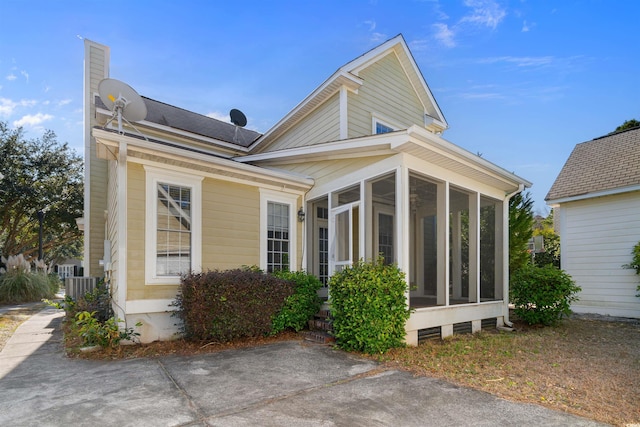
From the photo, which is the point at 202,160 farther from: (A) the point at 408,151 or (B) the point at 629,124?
(B) the point at 629,124

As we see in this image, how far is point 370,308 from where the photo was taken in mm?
5285

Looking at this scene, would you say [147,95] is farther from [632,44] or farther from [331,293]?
[632,44]

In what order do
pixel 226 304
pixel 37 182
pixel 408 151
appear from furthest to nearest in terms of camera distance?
pixel 37 182 → pixel 408 151 → pixel 226 304

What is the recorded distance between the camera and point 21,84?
38.4ft

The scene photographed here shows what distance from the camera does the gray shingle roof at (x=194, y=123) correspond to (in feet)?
35.0

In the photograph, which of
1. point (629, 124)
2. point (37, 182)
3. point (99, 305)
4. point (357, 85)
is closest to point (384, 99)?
point (357, 85)

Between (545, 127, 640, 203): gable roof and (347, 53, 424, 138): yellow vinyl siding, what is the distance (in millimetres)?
4752

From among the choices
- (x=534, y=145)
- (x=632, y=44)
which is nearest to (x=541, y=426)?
(x=632, y=44)

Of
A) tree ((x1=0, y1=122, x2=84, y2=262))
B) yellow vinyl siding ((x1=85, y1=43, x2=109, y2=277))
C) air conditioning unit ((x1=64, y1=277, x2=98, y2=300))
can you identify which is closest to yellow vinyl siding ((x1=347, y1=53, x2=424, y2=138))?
yellow vinyl siding ((x1=85, y1=43, x2=109, y2=277))

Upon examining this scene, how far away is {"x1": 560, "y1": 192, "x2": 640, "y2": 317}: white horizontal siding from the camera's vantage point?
30.8ft

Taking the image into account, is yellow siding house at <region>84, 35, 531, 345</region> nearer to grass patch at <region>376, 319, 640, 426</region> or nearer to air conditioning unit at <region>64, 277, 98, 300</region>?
grass patch at <region>376, 319, 640, 426</region>

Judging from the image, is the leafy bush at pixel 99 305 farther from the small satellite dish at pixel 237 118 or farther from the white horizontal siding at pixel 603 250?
the white horizontal siding at pixel 603 250

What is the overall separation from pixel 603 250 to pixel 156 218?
11.3 meters

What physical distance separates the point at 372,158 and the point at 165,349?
4657mm
